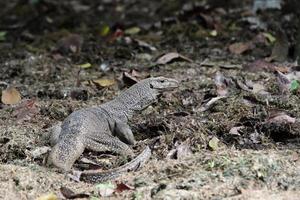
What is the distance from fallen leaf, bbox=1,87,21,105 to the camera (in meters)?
7.11

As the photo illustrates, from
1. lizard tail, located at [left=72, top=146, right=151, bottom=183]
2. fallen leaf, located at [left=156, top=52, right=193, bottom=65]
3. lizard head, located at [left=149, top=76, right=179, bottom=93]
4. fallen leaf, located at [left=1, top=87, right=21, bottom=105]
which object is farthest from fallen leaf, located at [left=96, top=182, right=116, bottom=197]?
fallen leaf, located at [left=156, top=52, right=193, bottom=65]

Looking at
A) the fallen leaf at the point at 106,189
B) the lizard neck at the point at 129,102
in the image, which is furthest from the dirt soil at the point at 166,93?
the lizard neck at the point at 129,102

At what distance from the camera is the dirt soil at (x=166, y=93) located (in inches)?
191

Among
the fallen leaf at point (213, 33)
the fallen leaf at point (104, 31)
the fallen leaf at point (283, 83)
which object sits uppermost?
the fallen leaf at point (283, 83)

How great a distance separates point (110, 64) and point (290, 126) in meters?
3.17

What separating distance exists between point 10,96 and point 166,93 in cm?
159

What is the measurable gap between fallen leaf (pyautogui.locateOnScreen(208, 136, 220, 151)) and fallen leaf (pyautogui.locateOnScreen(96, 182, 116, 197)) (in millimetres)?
1028

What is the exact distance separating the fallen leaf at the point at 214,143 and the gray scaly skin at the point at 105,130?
51 centimetres

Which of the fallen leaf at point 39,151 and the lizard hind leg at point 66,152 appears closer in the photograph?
the lizard hind leg at point 66,152

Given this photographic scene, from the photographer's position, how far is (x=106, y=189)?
482 centimetres

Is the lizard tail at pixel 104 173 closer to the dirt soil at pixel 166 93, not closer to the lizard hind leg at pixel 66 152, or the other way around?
the dirt soil at pixel 166 93

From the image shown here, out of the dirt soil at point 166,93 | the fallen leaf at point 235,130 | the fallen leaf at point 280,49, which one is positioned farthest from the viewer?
the fallen leaf at point 280,49

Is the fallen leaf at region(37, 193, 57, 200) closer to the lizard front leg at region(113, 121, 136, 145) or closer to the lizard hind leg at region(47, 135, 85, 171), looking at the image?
the lizard hind leg at region(47, 135, 85, 171)

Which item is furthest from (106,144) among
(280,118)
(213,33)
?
(213,33)
